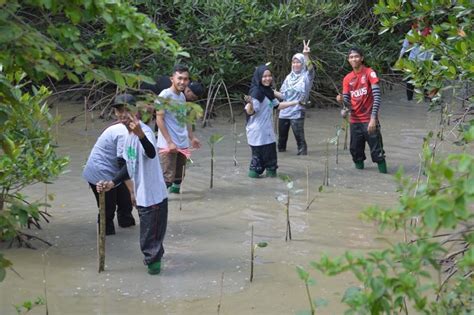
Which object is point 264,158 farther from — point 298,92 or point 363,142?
point 298,92

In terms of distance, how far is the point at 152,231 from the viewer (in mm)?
6637

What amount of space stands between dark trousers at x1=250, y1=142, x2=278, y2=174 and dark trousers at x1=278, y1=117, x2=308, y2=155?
139 cm

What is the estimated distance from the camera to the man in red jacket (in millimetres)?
9836

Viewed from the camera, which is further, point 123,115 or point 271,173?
point 271,173

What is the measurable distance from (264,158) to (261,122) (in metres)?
0.42

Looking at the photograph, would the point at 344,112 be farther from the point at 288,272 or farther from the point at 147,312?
the point at 147,312

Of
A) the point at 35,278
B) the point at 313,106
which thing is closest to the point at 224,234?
the point at 35,278

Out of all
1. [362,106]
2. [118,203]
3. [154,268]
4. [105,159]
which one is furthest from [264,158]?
[154,268]

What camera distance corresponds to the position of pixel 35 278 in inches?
264

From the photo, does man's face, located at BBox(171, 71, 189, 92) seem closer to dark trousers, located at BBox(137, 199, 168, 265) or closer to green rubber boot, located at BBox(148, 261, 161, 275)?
dark trousers, located at BBox(137, 199, 168, 265)

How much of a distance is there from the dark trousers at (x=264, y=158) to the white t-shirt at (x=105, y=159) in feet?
8.45

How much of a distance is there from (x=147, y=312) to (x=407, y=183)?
3292 millimetres

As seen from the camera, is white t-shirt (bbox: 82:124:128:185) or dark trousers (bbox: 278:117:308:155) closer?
white t-shirt (bbox: 82:124:128:185)

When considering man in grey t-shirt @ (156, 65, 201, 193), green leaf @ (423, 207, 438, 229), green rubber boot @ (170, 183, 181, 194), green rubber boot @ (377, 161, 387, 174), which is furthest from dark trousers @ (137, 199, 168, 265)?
green leaf @ (423, 207, 438, 229)
